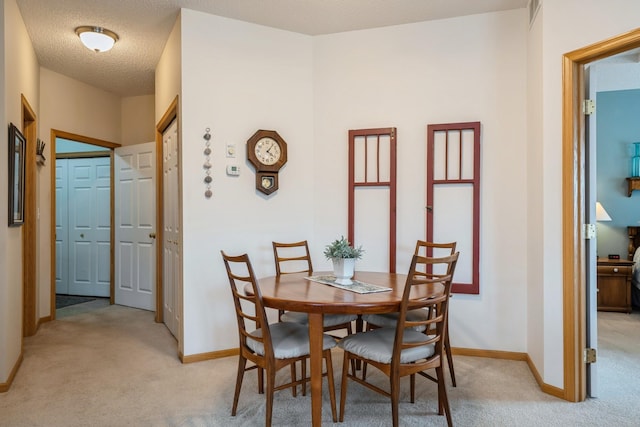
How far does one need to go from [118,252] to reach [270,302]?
3.74m

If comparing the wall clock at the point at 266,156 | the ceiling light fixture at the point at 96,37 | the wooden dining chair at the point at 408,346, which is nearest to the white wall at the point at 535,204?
the wooden dining chair at the point at 408,346

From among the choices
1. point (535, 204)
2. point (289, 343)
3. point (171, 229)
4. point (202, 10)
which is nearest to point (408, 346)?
point (289, 343)

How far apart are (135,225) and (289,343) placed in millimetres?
3444

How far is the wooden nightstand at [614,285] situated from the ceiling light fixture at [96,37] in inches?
214

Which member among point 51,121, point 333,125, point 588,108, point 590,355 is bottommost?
point 590,355

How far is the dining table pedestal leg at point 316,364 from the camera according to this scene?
1934 millimetres

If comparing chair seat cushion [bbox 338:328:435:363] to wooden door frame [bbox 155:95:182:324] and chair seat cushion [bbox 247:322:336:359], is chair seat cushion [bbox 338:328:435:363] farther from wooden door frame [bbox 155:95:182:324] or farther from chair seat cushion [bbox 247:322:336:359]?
wooden door frame [bbox 155:95:182:324]

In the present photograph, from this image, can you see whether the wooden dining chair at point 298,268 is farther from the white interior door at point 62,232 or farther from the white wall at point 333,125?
the white interior door at point 62,232

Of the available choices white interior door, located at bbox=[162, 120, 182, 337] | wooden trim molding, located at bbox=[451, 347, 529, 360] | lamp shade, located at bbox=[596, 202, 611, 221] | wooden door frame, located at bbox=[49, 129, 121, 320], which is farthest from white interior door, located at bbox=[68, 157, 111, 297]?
lamp shade, located at bbox=[596, 202, 611, 221]

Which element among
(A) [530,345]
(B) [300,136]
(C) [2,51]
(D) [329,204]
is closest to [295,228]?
(D) [329,204]

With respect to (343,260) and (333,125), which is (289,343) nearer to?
(343,260)

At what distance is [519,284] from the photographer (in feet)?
10.1

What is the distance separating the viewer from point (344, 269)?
240 cm

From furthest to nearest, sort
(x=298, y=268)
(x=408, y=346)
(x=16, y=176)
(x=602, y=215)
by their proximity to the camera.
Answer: (x=602, y=215), (x=298, y=268), (x=16, y=176), (x=408, y=346)
